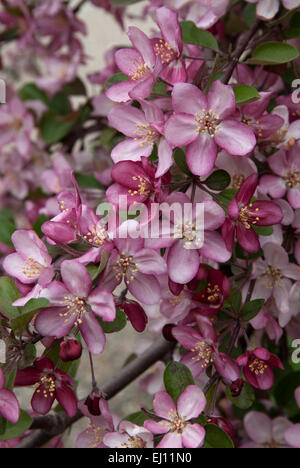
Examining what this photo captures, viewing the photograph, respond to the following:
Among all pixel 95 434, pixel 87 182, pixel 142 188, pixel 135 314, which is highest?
pixel 142 188

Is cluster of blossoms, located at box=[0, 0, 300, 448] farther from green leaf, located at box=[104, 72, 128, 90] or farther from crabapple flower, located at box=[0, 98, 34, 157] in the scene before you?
crabapple flower, located at box=[0, 98, 34, 157]

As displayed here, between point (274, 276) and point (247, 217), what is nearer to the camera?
point (247, 217)

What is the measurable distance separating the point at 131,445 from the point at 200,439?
10cm

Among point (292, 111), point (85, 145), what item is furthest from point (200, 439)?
point (85, 145)

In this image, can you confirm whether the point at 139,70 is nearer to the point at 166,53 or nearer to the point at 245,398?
the point at 166,53

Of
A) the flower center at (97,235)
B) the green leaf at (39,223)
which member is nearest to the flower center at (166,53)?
the flower center at (97,235)

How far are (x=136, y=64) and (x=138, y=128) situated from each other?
0.09 m

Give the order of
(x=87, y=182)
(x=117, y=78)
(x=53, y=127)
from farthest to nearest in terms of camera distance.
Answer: (x=53, y=127)
(x=87, y=182)
(x=117, y=78)

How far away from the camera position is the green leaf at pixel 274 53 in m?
0.67

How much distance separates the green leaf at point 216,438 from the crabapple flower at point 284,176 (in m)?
0.28

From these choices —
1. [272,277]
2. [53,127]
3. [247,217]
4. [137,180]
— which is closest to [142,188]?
[137,180]

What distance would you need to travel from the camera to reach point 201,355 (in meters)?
0.64

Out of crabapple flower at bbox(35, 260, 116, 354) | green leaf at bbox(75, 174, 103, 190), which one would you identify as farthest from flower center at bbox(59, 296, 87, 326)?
green leaf at bbox(75, 174, 103, 190)
